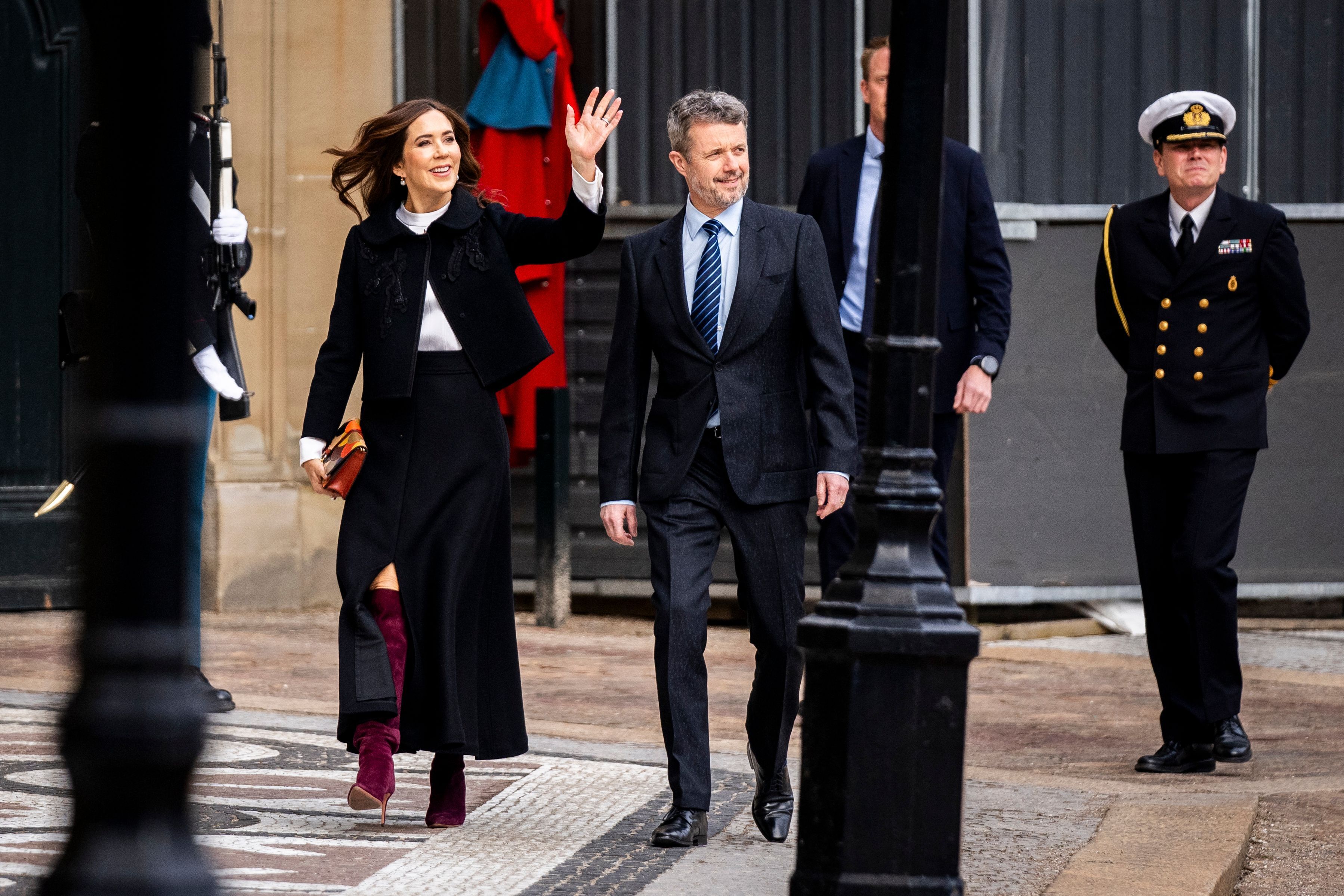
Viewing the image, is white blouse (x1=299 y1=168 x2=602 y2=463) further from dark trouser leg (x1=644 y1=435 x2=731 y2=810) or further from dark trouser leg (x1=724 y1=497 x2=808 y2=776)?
dark trouser leg (x1=724 y1=497 x2=808 y2=776)

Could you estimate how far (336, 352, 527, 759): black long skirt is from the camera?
5.01 m

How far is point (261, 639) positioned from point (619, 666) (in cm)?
166

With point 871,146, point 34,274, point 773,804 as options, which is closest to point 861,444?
point 871,146

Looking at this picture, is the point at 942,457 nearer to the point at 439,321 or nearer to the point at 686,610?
the point at 686,610

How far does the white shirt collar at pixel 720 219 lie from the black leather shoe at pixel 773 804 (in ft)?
4.48

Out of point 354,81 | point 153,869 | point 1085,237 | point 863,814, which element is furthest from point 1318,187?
point 153,869

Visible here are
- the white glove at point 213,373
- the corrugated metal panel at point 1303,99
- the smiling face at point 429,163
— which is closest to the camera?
the smiling face at point 429,163

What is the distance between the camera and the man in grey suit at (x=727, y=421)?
197 inches

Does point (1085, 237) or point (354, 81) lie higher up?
point (354, 81)

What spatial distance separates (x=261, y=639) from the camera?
8.67m

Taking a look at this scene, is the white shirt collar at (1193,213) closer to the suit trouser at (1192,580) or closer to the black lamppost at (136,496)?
the suit trouser at (1192,580)

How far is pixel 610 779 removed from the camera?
5629mm

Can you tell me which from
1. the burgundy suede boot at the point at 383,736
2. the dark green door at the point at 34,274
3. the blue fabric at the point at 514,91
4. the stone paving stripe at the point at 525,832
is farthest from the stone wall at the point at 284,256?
the burgundy suede boot at the point at 383,736

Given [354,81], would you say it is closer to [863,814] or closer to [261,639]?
[261,639]
